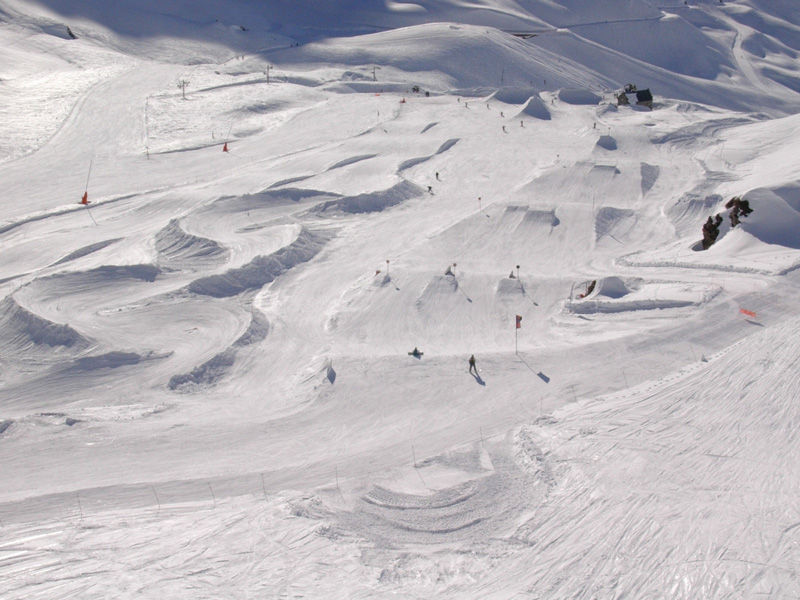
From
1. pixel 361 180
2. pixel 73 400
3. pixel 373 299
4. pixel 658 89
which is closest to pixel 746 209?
pixel 373 299

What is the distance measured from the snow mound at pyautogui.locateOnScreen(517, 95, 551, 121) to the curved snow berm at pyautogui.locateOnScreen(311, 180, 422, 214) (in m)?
19.3

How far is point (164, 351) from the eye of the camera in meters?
23.3

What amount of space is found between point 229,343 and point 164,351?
2.01 metres

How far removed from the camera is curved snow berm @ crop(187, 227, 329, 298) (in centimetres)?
2786

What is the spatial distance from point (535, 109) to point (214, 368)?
3972 cm

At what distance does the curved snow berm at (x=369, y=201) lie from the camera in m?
36.8

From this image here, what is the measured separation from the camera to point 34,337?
2342cm

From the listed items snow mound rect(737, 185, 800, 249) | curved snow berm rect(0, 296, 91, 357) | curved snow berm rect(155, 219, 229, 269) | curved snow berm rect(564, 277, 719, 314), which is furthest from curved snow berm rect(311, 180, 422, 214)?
snow mound rect(737, 185, 800, 249)

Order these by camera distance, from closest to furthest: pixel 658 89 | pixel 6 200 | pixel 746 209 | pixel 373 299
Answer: pixel 373 299 < pixel 746 209 < pixel 6 200 < pixel 658 89

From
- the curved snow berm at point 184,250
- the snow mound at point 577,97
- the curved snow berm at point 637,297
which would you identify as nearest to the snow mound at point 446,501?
the curved snow berm at point 637,297

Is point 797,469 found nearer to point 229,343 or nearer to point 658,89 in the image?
point 229,343

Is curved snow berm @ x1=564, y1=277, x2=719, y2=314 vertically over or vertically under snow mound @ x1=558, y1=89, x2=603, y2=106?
under

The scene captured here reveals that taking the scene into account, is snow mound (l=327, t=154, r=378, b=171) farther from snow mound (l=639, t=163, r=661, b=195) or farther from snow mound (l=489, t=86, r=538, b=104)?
snow mound (l=489, t=86, r=538, b=104)

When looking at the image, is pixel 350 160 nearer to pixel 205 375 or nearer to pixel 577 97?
pixel 205 375
